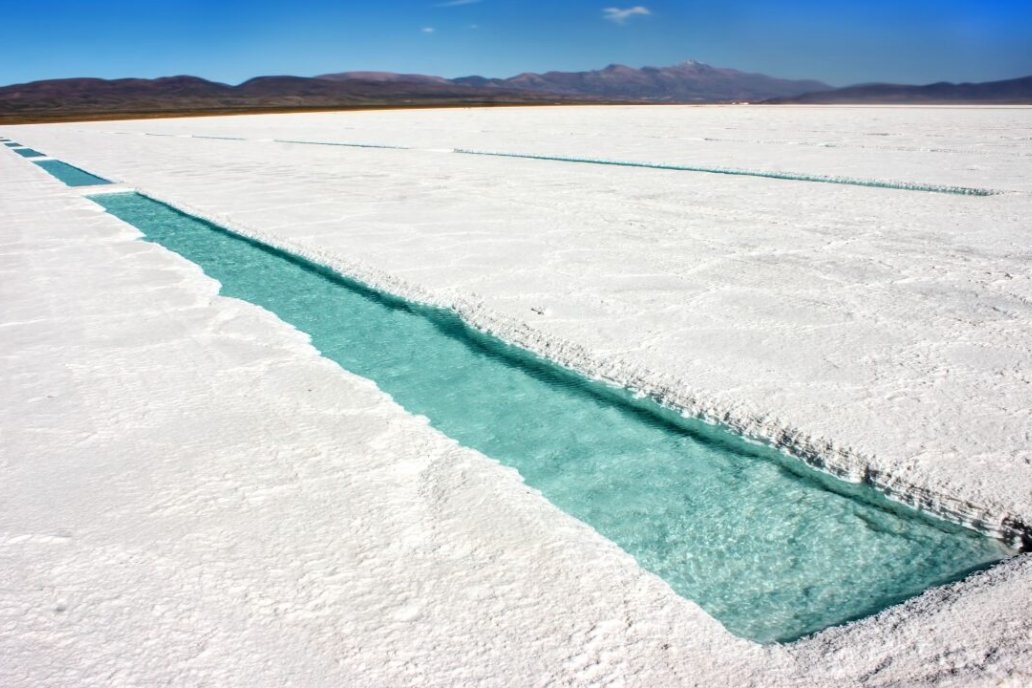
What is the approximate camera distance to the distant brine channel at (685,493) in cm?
108

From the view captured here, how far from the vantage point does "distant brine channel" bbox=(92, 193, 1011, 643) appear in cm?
108

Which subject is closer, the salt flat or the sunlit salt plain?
the sunlit salt plain

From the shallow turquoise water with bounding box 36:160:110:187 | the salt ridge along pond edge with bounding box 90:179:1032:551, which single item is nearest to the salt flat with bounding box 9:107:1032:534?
the salt ridge along pond edge with bounding box 90:179:1032:551

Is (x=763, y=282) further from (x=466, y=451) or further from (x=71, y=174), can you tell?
(x=71, y=174)

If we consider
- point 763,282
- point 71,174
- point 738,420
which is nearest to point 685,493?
point 738,420

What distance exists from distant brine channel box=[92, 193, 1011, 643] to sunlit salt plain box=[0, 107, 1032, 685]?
0.05m

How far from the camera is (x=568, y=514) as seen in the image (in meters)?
1.25

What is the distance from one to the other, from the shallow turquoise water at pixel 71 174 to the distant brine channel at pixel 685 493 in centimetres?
632

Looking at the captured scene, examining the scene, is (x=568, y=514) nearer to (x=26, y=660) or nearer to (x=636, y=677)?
(x=636, y=677)

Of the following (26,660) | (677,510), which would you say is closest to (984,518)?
(677,510)

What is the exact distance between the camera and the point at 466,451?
1.44 m

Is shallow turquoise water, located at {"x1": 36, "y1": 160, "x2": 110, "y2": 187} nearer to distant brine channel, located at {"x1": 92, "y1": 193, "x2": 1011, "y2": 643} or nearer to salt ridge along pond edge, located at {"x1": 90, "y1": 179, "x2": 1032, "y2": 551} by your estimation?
salt ridge along pond edge, located at {"x1": 90, "y1": 179, "x2": 1032, "y2": 551}

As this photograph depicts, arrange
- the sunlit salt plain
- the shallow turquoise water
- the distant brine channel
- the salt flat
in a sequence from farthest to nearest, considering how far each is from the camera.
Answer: the shallow turquoise water → the salt flat → the distant brine channel → the sunlit salt plain

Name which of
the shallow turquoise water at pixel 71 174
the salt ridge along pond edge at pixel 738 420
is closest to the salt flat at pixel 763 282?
the salt ridge along pond edge at pixel 738 420
